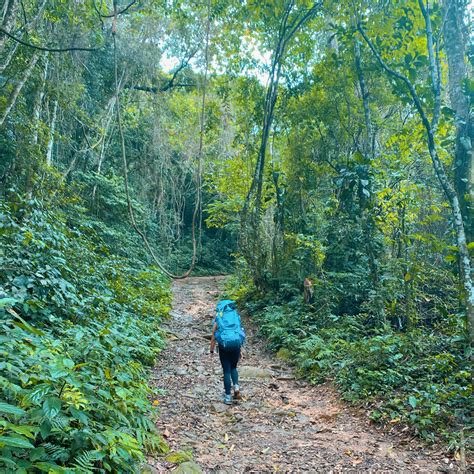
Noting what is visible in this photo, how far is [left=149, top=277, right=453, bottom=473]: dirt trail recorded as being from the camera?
3.75 m

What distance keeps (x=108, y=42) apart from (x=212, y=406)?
1282 centimetres

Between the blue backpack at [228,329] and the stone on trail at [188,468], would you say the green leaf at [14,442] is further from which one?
the blue backpack at [228,329]

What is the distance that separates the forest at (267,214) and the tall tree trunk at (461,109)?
0.03 meters

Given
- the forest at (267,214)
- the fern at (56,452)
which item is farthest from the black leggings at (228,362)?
the fern at (56,452)

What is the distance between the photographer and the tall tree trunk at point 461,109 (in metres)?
5.00

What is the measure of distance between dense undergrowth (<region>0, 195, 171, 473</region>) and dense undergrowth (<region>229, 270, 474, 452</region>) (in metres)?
2.79

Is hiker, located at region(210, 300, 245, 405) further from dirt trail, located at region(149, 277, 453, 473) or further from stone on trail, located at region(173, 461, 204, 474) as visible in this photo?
stone on trail, located at region(173, 461, 204, 474)

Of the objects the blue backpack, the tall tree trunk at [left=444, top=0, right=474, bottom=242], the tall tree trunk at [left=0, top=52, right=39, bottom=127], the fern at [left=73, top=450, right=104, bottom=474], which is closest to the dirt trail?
the blue backpack

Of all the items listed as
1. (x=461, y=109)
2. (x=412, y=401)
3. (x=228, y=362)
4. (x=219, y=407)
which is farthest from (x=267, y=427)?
(x=461, y=109)

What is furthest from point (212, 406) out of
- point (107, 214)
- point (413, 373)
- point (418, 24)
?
point (107, 214)

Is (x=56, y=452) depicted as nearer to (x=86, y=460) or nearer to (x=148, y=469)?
(x=86, y=460)

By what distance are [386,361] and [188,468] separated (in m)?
3.53

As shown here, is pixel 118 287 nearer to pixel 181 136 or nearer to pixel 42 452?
pixel 42 452

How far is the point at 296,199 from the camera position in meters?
11.4
